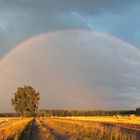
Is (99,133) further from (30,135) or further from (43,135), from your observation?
(30,135)

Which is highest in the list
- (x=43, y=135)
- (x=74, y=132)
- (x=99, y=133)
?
(x=74, y=132)

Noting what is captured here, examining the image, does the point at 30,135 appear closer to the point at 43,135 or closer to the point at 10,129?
the point at 43,135

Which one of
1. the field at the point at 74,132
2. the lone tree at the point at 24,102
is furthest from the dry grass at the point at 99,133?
the lone tree at the point at 24,102

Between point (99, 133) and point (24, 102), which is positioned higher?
point (24, 102)

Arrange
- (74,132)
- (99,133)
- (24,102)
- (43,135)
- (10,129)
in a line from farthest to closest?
(24,102) → (10,129) → (74,132) → (43,135) → (99,133)

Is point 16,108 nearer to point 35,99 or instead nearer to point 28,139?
point 35,99

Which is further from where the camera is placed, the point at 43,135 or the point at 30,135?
the point at 30,135

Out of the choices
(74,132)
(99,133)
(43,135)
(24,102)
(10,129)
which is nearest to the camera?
(99,133)

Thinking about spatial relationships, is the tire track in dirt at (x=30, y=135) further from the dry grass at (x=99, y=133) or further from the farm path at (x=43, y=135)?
the dry grass at (x=99, y=133)

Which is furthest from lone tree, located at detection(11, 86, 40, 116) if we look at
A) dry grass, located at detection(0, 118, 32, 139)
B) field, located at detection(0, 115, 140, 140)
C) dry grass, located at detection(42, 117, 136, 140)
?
dry grass, located at detection(42, 117, 136, 140)

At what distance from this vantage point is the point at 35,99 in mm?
199375

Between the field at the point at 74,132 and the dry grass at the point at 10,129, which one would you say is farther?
the dry grass at the point at 10,129

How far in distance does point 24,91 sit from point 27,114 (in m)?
12.1

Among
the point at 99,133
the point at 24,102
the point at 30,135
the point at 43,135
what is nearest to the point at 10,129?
the point at 30,135
